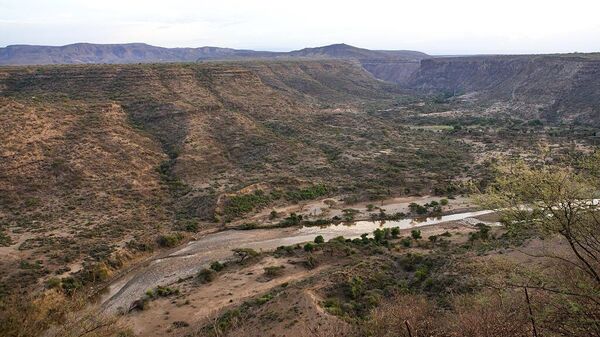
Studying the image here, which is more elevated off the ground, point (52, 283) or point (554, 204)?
point (554, 204)

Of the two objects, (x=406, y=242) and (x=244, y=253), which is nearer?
(x=406, y=242)

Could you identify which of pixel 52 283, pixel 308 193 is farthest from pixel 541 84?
pixel 52 283

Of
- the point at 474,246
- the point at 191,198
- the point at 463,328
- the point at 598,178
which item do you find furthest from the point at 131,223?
the point at 598,178

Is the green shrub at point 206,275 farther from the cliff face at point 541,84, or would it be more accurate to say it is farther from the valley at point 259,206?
the cliff face at point 541,84

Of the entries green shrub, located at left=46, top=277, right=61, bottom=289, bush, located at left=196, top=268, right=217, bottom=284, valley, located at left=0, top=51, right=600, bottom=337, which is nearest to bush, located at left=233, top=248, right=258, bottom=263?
valley, located at left=0, top=51, right=600, bottom=337

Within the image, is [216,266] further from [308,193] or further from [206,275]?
[308,193]

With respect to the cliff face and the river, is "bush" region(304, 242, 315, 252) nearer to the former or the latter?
the river
